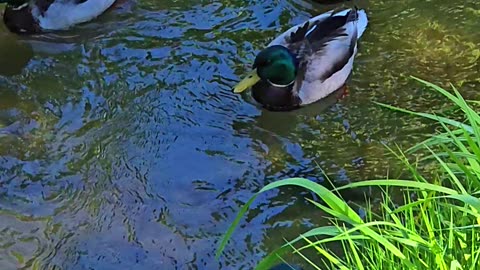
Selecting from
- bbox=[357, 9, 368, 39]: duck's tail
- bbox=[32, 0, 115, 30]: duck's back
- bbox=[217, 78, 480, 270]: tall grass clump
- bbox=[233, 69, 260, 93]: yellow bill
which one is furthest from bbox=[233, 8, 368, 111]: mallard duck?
bbox=[217, 78, 480, 270]: tall grass clump

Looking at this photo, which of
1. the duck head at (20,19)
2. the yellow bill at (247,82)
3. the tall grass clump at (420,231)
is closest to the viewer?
the tall grass clump at (420,231)

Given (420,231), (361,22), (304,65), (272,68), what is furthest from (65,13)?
(420,231)

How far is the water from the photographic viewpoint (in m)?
3.93

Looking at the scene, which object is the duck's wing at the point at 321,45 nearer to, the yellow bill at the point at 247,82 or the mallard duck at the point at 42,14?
the yellow bill at the point at 247,82

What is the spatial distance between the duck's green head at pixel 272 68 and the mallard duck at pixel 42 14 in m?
1.36

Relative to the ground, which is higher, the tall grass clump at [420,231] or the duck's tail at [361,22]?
the tall grass clump at [420,231]

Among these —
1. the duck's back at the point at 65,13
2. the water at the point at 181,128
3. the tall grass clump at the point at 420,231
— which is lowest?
the water at the point at 181,128

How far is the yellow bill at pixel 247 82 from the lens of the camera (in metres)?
4.76

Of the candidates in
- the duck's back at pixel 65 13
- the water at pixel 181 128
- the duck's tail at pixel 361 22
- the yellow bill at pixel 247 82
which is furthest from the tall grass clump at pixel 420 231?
the duck's back at pixel 65 13

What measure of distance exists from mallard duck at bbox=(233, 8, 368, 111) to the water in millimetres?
85

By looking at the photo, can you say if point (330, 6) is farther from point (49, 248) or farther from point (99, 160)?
point (49, 248)

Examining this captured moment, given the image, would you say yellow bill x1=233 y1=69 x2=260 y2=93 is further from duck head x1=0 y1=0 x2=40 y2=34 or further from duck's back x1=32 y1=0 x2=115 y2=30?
duck head x1=0 y1=0 x2=40 y2=34

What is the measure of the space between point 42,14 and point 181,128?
1446 millimetres

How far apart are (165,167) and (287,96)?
0.96 metres
